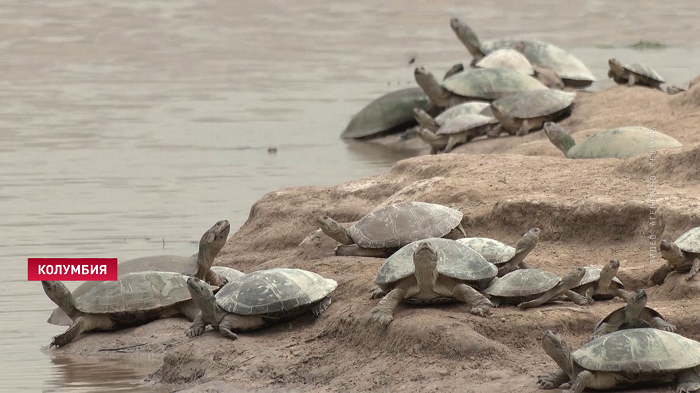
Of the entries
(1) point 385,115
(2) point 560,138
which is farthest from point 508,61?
(2) point 560,138

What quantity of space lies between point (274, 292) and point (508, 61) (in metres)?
10.2

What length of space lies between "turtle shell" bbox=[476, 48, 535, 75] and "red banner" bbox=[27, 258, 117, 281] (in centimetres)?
834

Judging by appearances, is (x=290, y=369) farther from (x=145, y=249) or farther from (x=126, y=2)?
(x=126, y=2)

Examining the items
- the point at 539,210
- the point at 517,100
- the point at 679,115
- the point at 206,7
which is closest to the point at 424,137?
the point at 517,100

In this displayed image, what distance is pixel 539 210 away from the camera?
8992 mm

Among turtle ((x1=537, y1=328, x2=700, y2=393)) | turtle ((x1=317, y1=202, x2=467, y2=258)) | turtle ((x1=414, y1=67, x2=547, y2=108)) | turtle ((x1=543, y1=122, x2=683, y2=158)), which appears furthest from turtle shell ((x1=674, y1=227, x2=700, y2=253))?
turtle ((x1=414, y1=67, x2=547, y2=108))

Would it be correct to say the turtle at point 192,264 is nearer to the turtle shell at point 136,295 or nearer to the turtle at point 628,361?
the turtle shell at point 136,295

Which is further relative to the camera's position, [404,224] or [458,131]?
[458,131]

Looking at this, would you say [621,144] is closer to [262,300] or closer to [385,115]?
[262,300]

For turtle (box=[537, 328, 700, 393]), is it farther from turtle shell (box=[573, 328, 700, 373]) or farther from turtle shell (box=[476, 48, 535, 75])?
turtle shell (box=[476, 48, 535, 75])

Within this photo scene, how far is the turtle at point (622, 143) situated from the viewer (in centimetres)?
1090

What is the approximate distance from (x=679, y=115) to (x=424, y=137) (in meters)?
3.13

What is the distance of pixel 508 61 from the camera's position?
17.6m

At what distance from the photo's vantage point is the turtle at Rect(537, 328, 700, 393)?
20.7ft
